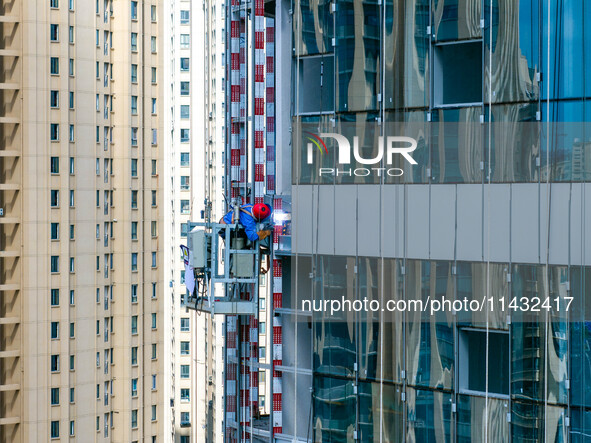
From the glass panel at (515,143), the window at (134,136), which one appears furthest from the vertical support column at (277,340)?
the window at (134,136)

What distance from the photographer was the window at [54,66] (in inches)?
2165

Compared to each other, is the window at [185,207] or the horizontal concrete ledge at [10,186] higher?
the horizontal concrete ledge at [10,186]

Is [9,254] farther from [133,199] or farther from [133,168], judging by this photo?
[133,168]

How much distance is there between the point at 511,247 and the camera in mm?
12219

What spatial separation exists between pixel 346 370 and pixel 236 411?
2999 mm

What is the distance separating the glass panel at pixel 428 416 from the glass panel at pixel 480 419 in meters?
0.17

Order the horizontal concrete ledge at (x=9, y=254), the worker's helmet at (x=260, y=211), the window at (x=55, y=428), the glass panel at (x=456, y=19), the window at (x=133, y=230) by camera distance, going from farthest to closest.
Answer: the window at (x=133, y=230), the window at (x=55, y=428), the horizontal concrete ledge at (x=9, y=254), the worker's helmet at (x=260, y=211), the glass panel at (x=456, y=19)

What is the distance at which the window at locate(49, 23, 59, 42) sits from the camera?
5503 centimetres

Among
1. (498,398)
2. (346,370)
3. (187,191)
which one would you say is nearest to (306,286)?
(346,370)

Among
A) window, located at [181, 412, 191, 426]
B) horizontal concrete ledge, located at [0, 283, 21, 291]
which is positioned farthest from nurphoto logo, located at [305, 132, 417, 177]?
window, located at [181, 412, 191, 426]

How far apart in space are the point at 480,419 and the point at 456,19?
4.63 m

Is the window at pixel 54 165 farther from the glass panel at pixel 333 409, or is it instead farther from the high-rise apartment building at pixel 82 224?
the glass panel at pixel 333 409

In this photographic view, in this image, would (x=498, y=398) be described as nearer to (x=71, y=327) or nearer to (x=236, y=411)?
(x=236, y=411)

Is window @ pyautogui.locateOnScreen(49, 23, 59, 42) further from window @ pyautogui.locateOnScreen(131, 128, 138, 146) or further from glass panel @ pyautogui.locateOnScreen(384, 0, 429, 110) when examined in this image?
glass panel @ pyautogui.locateOnScreen(384, 0, 429, 110)
